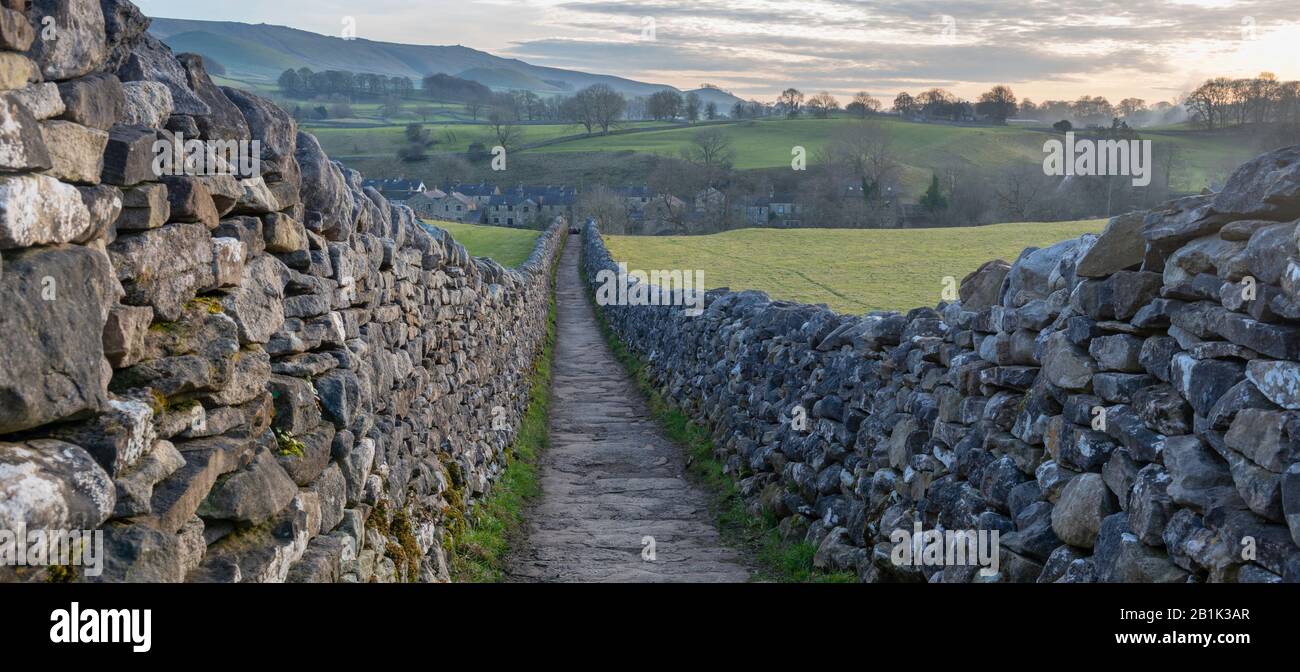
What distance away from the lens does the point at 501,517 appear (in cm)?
980

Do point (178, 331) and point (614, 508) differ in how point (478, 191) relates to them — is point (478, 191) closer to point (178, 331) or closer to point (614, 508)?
point (614, 508)

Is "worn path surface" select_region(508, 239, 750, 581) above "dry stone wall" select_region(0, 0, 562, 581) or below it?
below

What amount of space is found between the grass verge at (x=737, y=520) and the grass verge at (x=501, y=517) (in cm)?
196

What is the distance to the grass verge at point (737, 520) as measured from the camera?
8219mm

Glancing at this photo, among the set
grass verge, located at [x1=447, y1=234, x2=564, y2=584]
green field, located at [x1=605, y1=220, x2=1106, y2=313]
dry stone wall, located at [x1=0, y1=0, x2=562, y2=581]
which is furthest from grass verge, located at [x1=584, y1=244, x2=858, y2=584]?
green field, located at [x1=605, y1=220, x2=1106, y2=313]

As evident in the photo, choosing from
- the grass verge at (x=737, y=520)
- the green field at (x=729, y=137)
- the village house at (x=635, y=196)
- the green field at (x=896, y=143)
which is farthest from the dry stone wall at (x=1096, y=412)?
the green field at (x=896, y=143)

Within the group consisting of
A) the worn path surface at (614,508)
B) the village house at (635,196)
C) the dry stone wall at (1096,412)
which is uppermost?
the village house at (635,196)

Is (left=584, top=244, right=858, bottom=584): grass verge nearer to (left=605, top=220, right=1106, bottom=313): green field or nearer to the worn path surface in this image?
the worn path surface

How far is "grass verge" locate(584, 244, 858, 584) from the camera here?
8219mm

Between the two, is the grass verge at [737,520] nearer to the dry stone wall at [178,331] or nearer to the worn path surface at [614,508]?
the worn path surface at [614,508]

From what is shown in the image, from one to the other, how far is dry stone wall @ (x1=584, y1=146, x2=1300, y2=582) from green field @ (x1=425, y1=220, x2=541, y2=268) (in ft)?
90.2

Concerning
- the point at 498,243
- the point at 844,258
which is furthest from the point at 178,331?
the point at 498,243

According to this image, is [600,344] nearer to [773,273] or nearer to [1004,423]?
[773,273]

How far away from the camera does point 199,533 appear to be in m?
3.67
